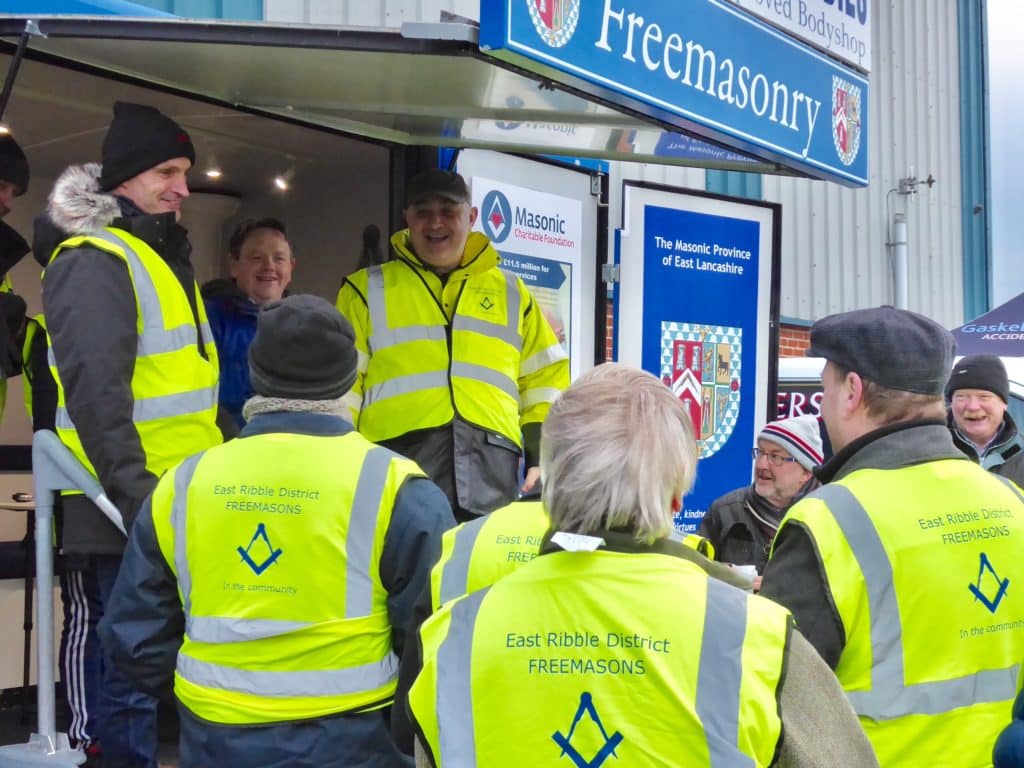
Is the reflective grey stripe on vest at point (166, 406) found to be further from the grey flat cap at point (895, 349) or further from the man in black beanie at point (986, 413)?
A: the man in black beanie at point (986, 413)

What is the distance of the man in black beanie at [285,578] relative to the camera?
2578 mm

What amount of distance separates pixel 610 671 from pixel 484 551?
0.89 metres

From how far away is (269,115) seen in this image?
16.1 feet

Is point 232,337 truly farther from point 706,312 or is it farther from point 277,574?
point 706,312

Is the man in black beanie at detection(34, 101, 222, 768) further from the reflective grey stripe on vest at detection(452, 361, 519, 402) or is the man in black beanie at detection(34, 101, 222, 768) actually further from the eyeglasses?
the eyeglasses

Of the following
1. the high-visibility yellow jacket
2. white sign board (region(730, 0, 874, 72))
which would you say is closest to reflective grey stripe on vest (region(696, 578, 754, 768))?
the high-visibility yellow jacket

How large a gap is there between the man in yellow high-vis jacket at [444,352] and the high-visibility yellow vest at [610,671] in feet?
8.43

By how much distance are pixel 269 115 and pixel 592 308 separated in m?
1.87

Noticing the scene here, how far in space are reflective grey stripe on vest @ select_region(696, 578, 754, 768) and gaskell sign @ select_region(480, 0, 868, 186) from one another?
1963 millimetres

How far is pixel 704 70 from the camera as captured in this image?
4.25m

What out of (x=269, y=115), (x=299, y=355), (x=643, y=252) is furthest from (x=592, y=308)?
(x=299, y=355)

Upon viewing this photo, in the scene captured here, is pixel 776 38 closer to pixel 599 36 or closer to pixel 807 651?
pixel 599 36

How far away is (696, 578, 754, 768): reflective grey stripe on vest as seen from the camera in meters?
1.70

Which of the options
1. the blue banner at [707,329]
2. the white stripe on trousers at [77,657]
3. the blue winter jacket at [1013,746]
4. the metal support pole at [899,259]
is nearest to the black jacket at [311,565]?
the white stripe on trousers at [77,657]
